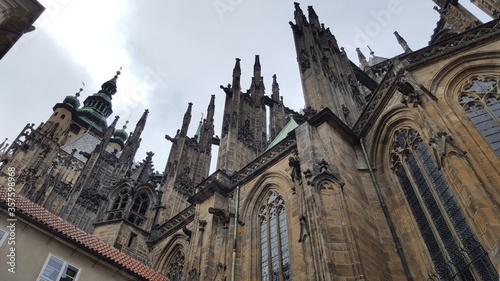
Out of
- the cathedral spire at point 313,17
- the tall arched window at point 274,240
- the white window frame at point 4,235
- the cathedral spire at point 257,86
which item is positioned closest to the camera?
the white window frame at point 4,235

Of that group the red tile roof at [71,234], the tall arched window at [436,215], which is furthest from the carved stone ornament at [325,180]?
the red tile roof at [71,234]

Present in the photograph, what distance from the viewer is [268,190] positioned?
1223 cm

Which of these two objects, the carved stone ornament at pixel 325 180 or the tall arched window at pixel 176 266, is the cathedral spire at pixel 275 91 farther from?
the carved stone ornament at pixel 325 180

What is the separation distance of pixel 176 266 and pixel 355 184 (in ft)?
28.6

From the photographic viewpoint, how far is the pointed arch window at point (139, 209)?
1769 centimetres

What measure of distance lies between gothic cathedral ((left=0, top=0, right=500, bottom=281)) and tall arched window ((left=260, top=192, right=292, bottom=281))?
37mm

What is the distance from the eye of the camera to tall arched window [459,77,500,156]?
301 inches

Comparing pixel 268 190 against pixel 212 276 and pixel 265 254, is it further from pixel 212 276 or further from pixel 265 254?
pixel 212 276

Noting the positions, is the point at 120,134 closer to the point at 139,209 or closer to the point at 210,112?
the point at 210,112

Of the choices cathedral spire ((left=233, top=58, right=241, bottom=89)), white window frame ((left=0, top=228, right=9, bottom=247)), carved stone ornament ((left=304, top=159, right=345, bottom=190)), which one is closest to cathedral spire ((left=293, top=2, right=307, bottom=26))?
cathedral spire ((left=233, top=58, right=241, bottom=89))

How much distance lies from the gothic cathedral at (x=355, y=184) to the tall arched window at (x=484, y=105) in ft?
0.09

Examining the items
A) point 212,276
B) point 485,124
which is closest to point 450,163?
point 485,124

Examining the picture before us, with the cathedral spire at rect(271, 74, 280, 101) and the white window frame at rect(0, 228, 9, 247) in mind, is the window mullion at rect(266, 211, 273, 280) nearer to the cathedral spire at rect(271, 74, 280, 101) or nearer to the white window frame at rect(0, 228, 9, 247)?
the white window frame at rect(0, 228, 9, 247)

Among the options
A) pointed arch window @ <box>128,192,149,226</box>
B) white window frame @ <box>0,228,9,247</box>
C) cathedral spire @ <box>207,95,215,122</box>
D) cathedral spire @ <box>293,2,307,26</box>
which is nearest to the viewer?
white window frame @ <box>0,228,9,247</box>
